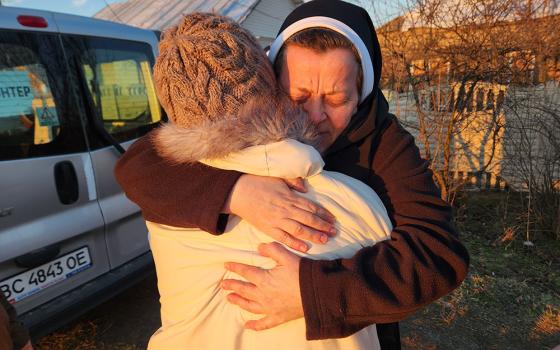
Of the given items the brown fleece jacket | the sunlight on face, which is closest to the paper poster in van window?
the brown fleece jacket

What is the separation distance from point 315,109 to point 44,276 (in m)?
2.19

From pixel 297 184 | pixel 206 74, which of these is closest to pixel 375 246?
pixel 297 184

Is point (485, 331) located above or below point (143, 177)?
below

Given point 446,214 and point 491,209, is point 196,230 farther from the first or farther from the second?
point 491,209

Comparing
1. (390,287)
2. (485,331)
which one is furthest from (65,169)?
(485,331)

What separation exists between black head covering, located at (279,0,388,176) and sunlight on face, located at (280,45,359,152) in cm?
4

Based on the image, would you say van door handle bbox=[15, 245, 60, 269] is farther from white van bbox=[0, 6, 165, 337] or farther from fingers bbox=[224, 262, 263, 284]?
fingers bbox=[224, 262, 263, 284]

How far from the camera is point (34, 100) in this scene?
8.18 ft

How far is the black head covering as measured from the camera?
124 centimetres

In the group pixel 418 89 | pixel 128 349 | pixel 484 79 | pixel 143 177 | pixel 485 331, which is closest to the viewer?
pixel 143 177

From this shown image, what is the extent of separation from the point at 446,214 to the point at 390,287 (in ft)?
0.95

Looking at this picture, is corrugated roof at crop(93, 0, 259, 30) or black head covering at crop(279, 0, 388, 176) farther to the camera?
corrugated roof at crop(93, 0, 259, 30)

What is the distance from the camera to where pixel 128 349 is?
119 inches

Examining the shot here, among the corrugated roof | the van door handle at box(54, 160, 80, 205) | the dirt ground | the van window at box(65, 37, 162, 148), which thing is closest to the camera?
the van door handle at box(54, 160, 80, 205)
